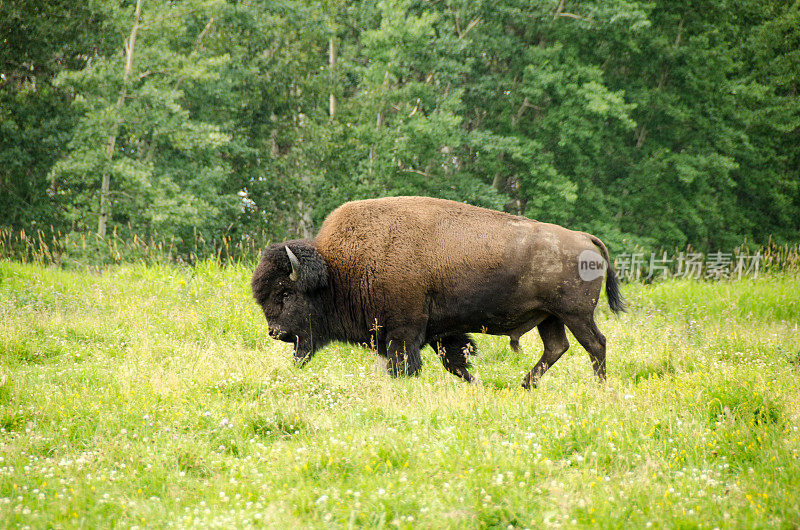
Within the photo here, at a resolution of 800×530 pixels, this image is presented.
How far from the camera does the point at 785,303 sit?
1298cm

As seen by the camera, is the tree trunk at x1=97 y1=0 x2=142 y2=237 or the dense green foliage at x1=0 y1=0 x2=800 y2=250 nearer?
the tree trunk at x1=97 y1=0 x2=142 y2=237

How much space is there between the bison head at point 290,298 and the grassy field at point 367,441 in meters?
0.31

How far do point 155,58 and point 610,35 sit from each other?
1441 cm

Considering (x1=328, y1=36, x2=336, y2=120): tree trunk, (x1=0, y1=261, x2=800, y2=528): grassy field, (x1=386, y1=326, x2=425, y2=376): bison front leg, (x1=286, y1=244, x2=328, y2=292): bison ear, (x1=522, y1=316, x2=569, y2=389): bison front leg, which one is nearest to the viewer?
(x1=0, y1=261, x2=800, y2=528): grassy field

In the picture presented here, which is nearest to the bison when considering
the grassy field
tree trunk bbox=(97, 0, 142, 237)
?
the grassy field

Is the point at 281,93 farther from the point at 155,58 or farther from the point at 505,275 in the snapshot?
the point at 505,275

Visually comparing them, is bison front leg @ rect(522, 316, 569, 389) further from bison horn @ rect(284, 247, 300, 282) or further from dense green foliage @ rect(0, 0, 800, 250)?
dense green foliage @ rect(0, 0, 800, 250)

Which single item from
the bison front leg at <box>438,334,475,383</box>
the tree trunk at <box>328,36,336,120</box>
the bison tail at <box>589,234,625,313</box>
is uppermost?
the tree trunk at <box>328,36,336,120</box>

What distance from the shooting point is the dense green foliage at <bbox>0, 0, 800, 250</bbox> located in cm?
1805

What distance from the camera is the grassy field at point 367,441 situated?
12.0ft

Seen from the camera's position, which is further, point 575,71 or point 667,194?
point 667,194

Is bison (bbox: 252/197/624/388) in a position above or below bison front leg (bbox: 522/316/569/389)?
above

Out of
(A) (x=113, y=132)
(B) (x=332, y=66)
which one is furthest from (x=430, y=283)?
(B) (x=332, y=66)

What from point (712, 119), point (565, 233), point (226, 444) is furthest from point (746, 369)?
point (712, 119)
